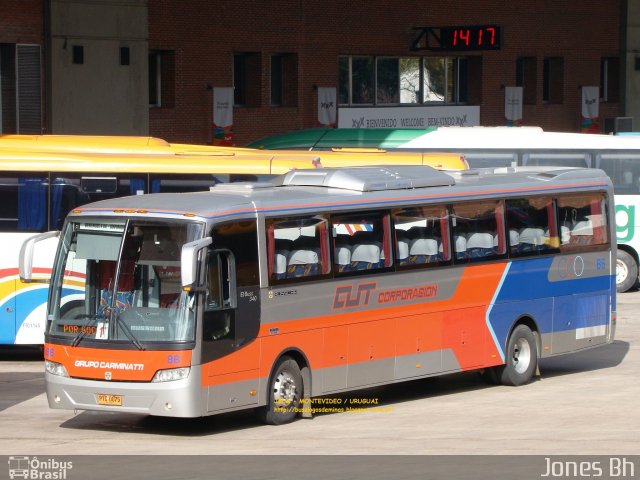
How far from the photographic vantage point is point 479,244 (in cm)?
1752

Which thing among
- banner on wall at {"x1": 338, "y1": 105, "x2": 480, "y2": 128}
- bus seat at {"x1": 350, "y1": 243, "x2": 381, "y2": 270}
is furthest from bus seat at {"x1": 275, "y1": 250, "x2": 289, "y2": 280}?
banner on wall at {"x1": 338, "y1": 105, "x2": 480, "y2": 128}

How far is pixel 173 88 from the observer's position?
126ft

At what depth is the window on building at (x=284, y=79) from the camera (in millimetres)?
41844

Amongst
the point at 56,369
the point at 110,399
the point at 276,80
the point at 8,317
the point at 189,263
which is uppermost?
the point at 276,80

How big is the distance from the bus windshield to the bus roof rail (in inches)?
108

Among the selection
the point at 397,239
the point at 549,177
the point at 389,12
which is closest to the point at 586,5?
the point at 389,12

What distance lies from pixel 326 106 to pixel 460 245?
1014 inches

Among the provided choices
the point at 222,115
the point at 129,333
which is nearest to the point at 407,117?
the point at 222,115

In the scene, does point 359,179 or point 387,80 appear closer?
point 359,179

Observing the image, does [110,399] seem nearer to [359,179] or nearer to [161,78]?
[359,179]

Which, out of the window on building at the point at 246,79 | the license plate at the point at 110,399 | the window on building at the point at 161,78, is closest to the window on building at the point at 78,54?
the window on building at the point at 161,78

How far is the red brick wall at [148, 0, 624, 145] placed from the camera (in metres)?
38.7
